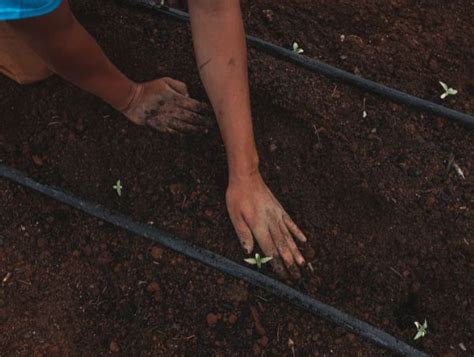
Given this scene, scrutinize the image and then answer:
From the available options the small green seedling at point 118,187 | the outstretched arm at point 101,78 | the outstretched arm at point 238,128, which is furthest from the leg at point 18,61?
the outstretched arm at point 238,128

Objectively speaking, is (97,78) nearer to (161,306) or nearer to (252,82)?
(252,82)

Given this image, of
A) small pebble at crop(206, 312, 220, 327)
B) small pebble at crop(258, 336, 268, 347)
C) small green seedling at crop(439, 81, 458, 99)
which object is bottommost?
small pebble at crop(258, 336, 268, 347)

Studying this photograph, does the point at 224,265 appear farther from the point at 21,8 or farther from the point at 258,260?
the point at 21,8

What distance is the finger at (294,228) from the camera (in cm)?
170

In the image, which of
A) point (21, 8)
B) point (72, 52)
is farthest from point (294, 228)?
point (21, 8)

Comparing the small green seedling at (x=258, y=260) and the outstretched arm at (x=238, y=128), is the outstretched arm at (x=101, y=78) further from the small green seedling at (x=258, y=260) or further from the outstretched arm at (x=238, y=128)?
the small green seedling at (x=258, y=260)

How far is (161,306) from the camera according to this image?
1.67 m

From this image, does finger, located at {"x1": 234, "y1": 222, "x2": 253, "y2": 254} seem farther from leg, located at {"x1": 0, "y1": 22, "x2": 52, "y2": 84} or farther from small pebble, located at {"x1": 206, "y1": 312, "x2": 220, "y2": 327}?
leg, located at {"x1": 0, "y1": 22, "x2": 52, "y2": 84}

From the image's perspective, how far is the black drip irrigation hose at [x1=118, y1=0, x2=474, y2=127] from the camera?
201 centimetres

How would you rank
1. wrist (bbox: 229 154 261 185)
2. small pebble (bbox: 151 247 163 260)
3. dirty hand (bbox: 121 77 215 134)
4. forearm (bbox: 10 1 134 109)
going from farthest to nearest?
dirty hand (bbox: 121 77 215 134), small pebble (bbox: 151 247 163 260), wrist (bbox: 229 154 261 185), forearm (bbox: 10 1 134 109)

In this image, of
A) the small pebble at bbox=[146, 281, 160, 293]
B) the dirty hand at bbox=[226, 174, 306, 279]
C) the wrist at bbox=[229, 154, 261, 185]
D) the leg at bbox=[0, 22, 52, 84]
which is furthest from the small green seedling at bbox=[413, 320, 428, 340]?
the leg at bbox=[0, 22, 52, 84]

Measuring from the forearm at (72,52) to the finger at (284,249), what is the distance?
0.66 m

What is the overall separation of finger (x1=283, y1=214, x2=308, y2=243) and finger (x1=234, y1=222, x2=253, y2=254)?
0.12 meters

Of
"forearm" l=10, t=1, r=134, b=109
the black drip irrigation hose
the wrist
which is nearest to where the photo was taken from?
"forearm" l=10, t=1, r=134, b=109
